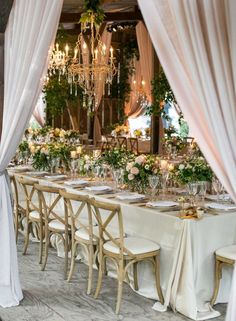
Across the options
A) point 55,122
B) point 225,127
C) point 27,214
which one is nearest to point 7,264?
point 27,214

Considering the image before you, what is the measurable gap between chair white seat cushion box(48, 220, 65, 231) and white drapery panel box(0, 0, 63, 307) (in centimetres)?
88

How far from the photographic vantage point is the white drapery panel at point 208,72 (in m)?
2.96

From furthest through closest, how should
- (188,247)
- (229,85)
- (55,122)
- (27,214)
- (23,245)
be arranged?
(55,122)
(23,245)
(27,214)
(188,247)
(229,85)

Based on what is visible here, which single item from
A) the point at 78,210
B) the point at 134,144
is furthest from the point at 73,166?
the point at 134,144

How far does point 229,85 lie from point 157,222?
6.04 ft

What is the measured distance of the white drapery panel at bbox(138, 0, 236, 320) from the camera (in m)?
2.96

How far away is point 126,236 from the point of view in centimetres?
493

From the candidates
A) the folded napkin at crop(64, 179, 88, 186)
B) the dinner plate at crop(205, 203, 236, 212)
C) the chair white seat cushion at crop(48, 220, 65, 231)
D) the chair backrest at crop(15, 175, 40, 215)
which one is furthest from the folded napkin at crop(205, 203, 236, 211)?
the chair backrest at crop(15, 175, 40, 215)

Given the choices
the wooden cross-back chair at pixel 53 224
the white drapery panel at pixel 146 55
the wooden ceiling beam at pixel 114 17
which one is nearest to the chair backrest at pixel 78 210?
the wooden cross-back chair at pixel 53 224

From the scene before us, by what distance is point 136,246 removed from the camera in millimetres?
4395

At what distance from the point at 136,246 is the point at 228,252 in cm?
75

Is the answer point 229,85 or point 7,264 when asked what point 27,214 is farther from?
point 229,85

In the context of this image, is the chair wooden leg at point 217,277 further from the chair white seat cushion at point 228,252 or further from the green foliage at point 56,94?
the green foliage at point 56,94

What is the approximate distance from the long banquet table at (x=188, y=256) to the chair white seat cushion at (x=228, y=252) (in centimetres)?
8
